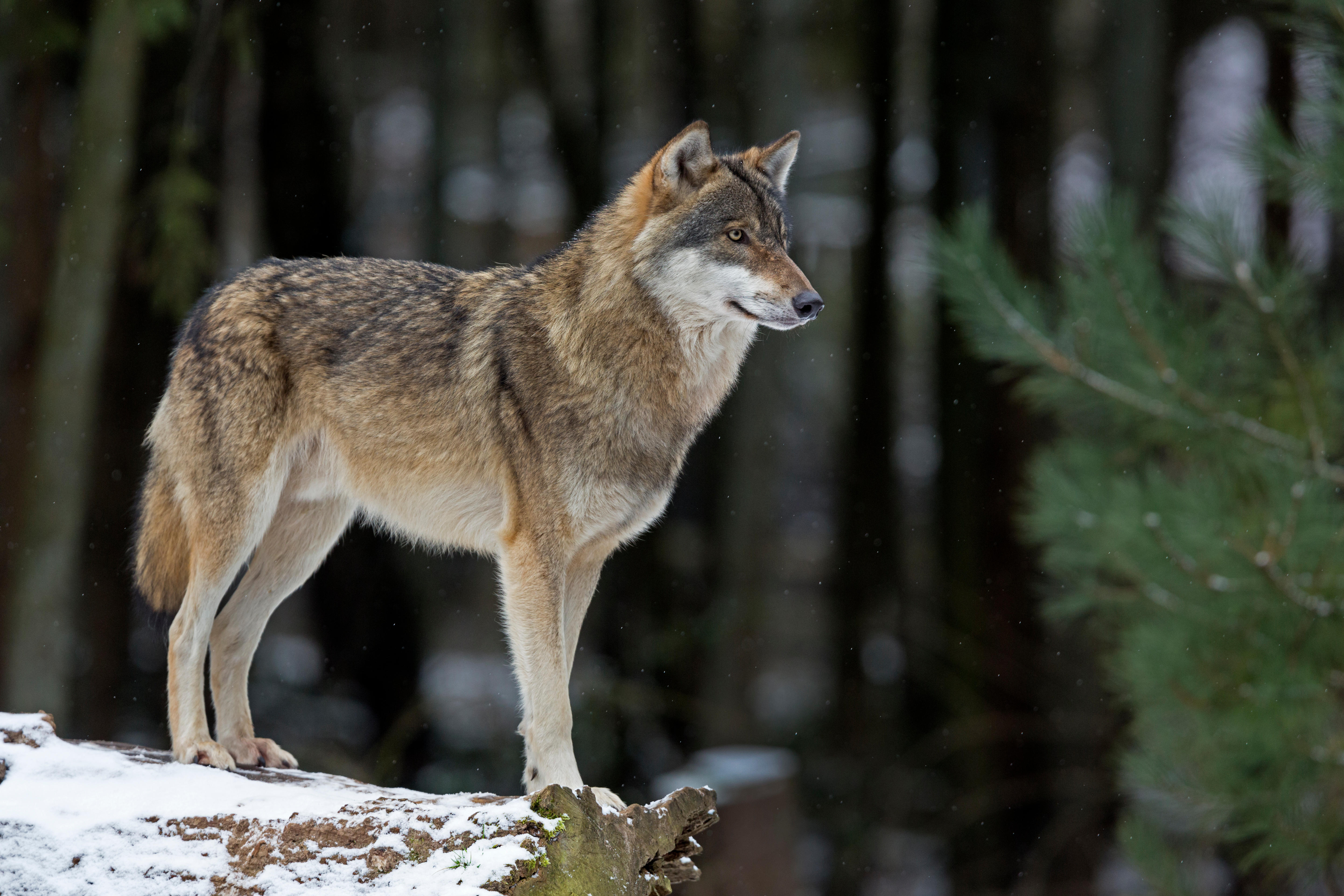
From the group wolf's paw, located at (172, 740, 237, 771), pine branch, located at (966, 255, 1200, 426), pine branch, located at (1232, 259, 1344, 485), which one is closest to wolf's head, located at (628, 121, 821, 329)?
pine branch, located at (966, 255, 1200, 426)

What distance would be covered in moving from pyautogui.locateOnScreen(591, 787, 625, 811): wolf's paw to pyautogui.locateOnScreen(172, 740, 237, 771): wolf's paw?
4.87 feet

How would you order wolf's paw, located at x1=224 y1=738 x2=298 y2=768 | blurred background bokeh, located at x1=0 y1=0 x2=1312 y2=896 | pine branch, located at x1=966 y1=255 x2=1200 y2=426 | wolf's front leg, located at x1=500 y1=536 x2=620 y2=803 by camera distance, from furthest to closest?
blurred background bokeh, located at x1=0 y1=0 x2=1312 y2=896 < pine branch, located at x1=966 y1=255 x2=1200 y2=426 < wolf's paw, located at x1=224 y1=738 x2=298 y2=768 < wolf's front leg, located at x1=500 y1=536 x2=620 y2=803

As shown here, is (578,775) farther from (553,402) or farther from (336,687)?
(336,687)

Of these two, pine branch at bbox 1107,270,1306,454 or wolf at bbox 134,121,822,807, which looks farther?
pine branch at bbox 1107,270,1306,454

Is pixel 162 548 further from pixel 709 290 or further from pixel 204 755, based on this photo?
pixel 709 290

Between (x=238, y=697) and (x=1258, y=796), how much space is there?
453 cm

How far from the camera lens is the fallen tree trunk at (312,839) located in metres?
Result: 2.90

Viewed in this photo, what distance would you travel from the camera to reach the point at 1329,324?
19.1 feet

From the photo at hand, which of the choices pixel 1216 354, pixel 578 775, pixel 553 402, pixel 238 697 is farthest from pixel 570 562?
pixel 1216 354

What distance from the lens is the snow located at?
2918 millimetres

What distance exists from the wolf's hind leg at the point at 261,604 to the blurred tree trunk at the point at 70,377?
3809mm

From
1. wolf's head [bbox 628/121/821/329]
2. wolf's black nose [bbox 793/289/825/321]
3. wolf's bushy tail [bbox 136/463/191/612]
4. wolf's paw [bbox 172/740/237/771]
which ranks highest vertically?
wolf's head [bbox 628/121/821/329]

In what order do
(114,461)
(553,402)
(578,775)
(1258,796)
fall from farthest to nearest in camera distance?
(114,461) → (1258,796) → (553,402) → (578,775)

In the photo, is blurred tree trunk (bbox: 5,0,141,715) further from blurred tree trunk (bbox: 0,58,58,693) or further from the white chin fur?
the white chin fur
